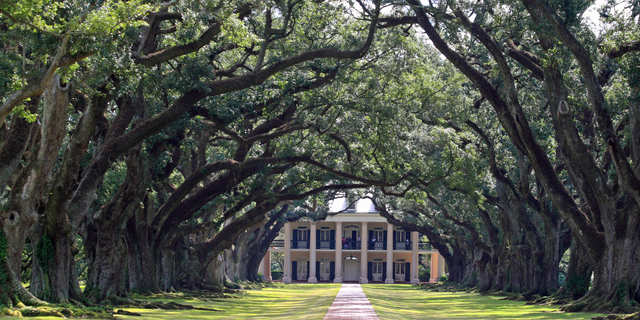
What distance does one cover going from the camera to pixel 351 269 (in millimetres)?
84688

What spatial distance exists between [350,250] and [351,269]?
2.87 metres

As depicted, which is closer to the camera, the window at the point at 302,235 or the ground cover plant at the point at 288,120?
the ground cover plant at the point at 288,120

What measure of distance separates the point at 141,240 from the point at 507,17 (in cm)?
1526

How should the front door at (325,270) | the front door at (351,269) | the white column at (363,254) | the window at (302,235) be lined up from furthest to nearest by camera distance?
the window at (302,235) → the front door at (325,270) → the front door at (351,269) → the white column at (363,254)

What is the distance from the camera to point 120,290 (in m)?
24.1

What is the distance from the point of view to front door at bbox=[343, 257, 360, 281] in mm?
84312

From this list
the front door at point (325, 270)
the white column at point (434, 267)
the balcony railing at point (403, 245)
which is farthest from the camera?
the white column at point (434, 267)

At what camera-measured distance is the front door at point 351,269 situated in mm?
84312

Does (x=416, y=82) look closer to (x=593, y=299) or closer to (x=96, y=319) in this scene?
(x=593, y=299)

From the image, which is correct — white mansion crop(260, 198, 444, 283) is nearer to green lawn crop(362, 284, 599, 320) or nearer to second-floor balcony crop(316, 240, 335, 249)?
second-floor balcony crop(316, 240, 335, 249)

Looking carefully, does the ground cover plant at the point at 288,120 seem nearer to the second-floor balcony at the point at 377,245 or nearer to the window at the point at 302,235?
the second-floor balcony at the point at 377,245

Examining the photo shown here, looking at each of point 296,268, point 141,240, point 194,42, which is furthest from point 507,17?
point 296,268

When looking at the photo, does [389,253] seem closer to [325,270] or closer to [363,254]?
[363,254]

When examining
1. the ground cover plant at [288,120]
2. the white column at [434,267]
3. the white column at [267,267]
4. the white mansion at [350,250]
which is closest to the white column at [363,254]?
the white mansion at [350,250]
